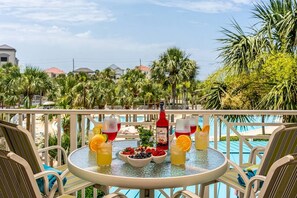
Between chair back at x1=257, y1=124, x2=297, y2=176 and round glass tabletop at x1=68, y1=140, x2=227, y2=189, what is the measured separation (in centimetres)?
28

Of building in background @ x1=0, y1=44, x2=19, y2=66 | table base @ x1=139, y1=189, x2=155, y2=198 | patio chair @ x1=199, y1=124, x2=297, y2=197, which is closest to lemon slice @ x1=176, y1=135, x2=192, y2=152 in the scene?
table base @ x1=139, y1=189, x2=155, y2=198

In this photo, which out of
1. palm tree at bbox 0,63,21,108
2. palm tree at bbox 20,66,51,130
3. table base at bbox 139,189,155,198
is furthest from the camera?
palm tree at bbox 0,63,21,108

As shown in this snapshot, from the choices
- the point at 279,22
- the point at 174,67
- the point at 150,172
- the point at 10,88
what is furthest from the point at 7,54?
the point at 150,172

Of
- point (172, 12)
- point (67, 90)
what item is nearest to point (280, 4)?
point (67, 90)

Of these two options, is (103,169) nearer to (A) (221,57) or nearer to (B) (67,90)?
(A) (221,57)

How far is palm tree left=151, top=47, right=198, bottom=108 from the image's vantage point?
76.0 feet

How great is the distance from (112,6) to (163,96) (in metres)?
12.9

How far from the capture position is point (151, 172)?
5.53 feet

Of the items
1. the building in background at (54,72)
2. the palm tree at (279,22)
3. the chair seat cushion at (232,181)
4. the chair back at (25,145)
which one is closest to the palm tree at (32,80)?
the palm tree at (279,22)

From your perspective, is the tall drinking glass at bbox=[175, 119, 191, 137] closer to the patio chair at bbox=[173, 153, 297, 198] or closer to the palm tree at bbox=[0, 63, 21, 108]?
the patio chair at bbox=[173, 153, 297, 198]

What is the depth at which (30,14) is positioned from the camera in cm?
3419

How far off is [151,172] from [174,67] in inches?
859

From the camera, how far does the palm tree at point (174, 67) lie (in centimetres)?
2317

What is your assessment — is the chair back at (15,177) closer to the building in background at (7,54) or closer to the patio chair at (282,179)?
the patio chair at (282,179)
